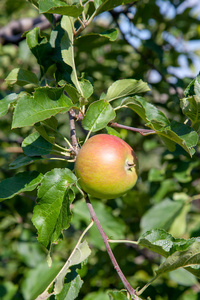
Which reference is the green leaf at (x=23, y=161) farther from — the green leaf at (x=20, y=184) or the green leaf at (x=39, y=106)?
the green leaf at (x=39, y=106)

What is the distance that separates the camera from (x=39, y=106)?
0.77 meters

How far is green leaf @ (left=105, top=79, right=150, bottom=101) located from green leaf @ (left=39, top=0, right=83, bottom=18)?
23 cm

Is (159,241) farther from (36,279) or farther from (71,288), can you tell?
(36,279)

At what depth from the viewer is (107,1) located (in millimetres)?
835

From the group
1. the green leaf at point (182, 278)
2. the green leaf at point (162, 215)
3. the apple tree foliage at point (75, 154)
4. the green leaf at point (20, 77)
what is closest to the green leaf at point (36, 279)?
the apple tree foliage at point (75, 154)

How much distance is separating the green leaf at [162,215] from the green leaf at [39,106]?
0.95m

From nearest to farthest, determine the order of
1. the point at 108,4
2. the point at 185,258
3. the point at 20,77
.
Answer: the point at 185,258, the point at 108,4, the point at 20,77

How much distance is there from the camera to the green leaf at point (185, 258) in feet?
2.36

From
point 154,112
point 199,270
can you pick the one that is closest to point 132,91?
point 154,112

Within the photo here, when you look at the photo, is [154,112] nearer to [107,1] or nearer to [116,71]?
[107,1]

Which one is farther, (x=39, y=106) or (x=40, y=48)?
(x=40, y=48)

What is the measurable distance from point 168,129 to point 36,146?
379 millimetres

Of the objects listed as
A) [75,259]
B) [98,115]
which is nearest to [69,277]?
[75,259]

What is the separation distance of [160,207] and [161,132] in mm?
907
